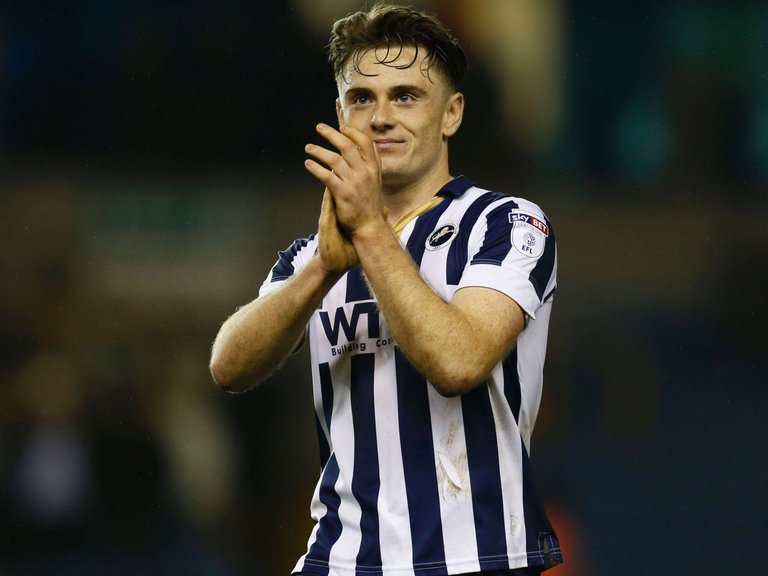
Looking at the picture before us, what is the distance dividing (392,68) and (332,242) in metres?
0.56

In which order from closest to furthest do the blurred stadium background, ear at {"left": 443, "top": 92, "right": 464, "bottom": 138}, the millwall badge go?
the millwall badge
ear at {"left": 443, "top": 92, "right": 464, "bottom": 138}
the blurred stadium background

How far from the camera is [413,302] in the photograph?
215 centimetres

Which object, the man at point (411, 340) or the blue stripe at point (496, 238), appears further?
the blue stripe at point (496, 238)

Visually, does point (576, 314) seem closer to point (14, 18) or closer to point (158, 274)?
point (158, 274)

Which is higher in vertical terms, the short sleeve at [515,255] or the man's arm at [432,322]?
the short sleeve at [515,255]

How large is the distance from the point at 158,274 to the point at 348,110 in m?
3.29

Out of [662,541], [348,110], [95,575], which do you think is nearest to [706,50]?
[662,541]

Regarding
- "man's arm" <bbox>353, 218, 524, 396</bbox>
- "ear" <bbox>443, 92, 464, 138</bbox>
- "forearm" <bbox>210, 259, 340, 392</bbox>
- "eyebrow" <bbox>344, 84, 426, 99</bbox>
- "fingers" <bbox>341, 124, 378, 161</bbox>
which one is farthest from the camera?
"ear" <bbox>443, 92, 464, 138</bbox>

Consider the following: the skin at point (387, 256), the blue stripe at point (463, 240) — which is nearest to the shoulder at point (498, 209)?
the blue stripe at point (463, 240)

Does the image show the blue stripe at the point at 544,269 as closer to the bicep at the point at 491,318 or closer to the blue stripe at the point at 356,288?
the bicep at the point at 491,318

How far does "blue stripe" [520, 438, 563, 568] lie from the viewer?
7.72 feet

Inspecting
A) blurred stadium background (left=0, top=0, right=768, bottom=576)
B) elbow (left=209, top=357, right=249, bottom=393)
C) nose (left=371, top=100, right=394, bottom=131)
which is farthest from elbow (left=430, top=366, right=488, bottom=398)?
blurred stadium background (left=0, top=0, right=768, bottom=576)

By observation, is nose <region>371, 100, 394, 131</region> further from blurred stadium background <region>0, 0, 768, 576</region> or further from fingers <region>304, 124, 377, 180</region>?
blurred stadium background <region>0, 0, 768, 576</region>

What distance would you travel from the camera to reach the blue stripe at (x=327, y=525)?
7.98 feet
